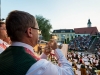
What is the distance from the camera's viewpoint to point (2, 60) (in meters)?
0.93

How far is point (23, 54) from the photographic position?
91cm

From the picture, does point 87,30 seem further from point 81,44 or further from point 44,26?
point 44,26

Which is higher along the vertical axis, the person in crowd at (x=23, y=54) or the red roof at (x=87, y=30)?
the person in crowd at (x=23, y=54)

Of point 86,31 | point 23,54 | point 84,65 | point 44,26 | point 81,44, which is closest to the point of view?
point 23,54

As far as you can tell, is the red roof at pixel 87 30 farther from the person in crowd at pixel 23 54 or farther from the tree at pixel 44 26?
the person in crowd at pixel 23 54

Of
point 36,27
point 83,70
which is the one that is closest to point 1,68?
point 36,27

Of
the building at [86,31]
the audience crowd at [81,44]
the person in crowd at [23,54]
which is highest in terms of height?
the person in crowd at [23,54]

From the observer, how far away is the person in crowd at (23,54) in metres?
0.86

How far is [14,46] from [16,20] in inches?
5.5

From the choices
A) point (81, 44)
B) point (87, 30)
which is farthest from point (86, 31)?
point (81, 44)

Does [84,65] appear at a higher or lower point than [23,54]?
lower

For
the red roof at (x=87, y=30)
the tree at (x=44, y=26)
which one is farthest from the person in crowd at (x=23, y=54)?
the red roof at (x=87, y=30)

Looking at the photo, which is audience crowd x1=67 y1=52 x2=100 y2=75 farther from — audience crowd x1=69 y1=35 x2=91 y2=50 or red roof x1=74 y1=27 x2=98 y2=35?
red roof x1=74 y1=27 x2=98 y2=35

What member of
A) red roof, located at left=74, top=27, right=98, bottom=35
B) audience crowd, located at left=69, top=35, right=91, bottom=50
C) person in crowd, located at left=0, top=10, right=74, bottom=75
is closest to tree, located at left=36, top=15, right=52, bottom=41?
audience crowd, located at left=69, top=35, right=91, bottom=50
